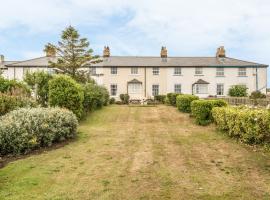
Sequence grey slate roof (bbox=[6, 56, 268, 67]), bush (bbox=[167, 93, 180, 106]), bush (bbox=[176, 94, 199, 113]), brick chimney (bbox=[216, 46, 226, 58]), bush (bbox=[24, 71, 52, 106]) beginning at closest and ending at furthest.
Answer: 1. bush (bbox=[24, 71, 52, 106])
2. bush (bbox=[176, 94, 199, 113])
3. bush (bbox=[167, 93, 180, 106])
4. grey slate roof (bbox=[6, 56, 268, 67])
5. brick chimney (bbox=[216, 46, 226, 58])

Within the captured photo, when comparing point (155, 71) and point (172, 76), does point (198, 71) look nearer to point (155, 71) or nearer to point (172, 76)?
point (172, 76)

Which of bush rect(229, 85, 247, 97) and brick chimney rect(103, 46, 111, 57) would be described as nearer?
bush rect(229, 85, 247, 97)

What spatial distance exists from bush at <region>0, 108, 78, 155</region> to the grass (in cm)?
78

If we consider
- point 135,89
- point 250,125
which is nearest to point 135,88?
point 135,89

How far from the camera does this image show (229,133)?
14086mm

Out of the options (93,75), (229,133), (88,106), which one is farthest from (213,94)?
(229,133)

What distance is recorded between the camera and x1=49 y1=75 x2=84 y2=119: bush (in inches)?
765

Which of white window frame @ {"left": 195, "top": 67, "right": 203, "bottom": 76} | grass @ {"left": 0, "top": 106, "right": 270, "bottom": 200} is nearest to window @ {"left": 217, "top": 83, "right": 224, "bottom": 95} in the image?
white window frame @ {"left": 195, "top": 67, "right": 203, "bottom": 76}

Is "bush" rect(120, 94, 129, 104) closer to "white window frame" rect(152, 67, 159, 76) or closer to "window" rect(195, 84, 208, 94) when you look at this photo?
"white window frame" rect(152, 67, 159, 76)

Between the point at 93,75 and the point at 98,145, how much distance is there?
1451 inches

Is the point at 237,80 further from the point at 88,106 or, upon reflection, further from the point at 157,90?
the point at 88,106

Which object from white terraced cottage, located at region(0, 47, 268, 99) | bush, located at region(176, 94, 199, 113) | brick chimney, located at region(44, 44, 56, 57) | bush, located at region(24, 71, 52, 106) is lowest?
bush, located at region(176, 94, 199, 113)

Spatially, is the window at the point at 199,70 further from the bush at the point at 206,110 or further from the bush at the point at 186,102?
the bush at the point at 206,110

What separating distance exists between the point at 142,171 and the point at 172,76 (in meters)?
40.9
